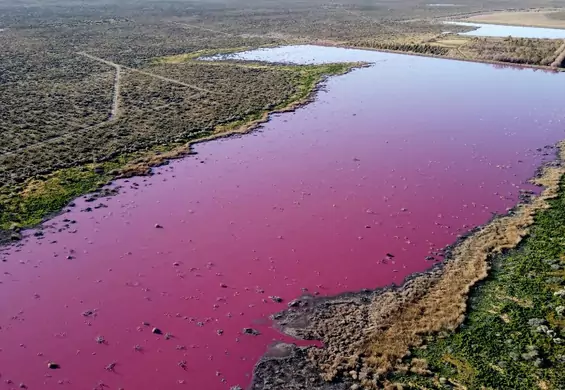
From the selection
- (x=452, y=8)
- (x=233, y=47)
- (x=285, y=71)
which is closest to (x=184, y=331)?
(x=285, y=71)

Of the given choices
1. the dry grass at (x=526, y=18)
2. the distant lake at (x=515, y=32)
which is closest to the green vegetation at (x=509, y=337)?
the distant lake at (x=515, y=32)

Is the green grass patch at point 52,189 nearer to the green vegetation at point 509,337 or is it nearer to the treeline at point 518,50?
the green vegetation at point 509,337

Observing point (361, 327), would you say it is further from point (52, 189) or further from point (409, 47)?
point (409, 47)

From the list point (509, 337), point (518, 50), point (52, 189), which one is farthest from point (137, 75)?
point (509, 337)

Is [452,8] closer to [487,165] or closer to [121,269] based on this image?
[487,165]

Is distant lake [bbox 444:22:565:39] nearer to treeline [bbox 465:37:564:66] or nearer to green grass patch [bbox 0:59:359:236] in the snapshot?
treeline [bbox 465:37:564:66]
